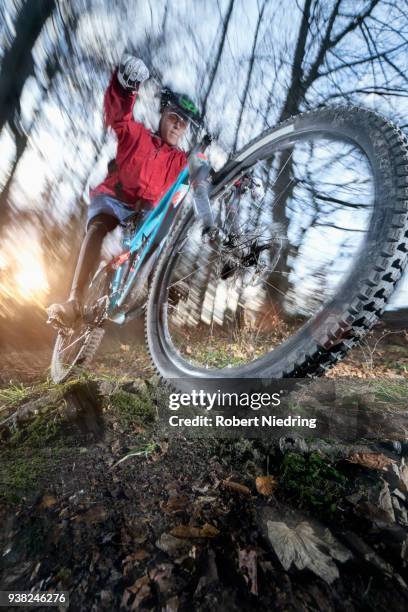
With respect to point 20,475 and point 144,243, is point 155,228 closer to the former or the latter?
point 144,243

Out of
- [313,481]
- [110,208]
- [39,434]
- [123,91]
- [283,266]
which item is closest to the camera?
[313,481]

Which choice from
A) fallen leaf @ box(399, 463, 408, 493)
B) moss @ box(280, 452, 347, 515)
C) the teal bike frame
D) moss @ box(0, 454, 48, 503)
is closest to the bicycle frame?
the teal bike frame

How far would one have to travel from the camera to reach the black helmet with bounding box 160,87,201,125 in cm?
176

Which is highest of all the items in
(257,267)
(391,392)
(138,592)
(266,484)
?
(257,267)

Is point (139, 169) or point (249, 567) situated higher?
point (139, 169)

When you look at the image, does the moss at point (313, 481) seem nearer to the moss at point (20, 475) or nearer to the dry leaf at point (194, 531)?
the dry leaf at point (194, 531)

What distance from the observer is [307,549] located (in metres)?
0.58

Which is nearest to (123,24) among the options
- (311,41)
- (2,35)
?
(2,35)

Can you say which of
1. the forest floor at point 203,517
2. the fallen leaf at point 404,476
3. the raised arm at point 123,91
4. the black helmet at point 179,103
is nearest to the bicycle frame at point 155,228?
the black helmet at point 179,103

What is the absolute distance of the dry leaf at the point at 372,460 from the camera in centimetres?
79

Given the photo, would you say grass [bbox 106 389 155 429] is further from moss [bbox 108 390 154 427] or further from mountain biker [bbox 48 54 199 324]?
mountain biker [bbox 48 54 199 324]

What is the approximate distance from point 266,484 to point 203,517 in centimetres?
20

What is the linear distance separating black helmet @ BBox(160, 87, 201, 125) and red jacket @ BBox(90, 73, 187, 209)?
27 cm

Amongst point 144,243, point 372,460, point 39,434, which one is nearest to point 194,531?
point 372,460
